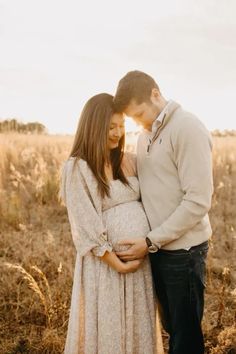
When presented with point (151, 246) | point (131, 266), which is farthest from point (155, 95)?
point (131, 266)

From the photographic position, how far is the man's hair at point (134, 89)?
108 inches

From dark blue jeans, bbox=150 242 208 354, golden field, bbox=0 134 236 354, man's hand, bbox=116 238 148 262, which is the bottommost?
golden field, bbox=0 134 236 354

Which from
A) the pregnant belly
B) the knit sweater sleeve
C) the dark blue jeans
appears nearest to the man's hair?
the knit sweater sleeve

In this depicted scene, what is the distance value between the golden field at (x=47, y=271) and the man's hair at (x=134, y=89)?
1.29m

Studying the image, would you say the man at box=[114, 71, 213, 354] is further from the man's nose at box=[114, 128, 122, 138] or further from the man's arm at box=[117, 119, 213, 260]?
the man's nose at box=[114, 128, 122, 138]

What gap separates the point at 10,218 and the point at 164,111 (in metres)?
4.01

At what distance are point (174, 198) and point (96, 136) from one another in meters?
0.63

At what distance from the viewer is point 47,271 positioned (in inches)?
190

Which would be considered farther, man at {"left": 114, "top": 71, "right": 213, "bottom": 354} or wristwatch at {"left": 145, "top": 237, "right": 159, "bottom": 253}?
wristwatch at {"left": 145, "top": 237, "right": 159, "bottom": 253}

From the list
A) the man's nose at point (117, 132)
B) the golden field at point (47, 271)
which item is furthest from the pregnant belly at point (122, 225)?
the golden field at point (47, 271)

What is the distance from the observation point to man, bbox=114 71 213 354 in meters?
2.56

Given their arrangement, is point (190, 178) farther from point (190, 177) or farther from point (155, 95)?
point (155, 95)

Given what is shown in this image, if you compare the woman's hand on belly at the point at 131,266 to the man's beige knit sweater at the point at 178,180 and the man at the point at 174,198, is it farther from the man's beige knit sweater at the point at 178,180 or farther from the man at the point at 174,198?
the man's beige knit sweater at the point at 178,180

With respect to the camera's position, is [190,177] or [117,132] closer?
[190,177]
